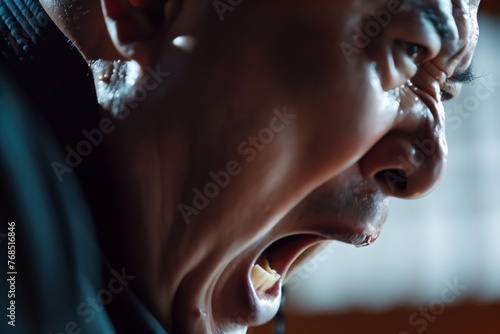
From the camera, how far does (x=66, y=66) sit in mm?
345

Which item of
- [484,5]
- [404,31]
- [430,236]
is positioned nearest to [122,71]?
[404,31]

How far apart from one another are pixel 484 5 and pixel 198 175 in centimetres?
133

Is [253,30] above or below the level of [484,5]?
above

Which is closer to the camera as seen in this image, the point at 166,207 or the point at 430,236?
the point at 166,207

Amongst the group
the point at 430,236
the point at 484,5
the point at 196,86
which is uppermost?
the point at 196,86

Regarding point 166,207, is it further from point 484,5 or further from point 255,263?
point 484,5

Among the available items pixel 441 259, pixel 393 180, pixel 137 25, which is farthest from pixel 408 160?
pixel 441 259

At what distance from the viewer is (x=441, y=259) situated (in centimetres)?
147
